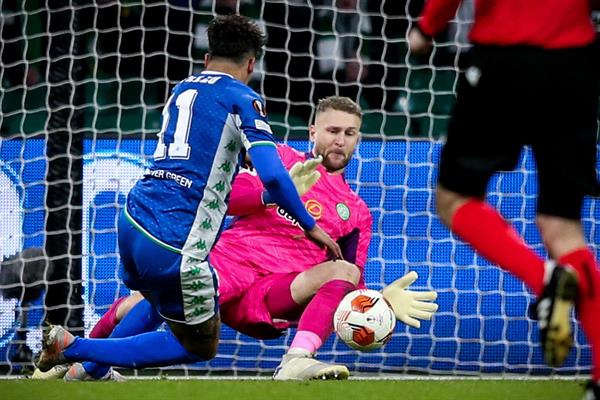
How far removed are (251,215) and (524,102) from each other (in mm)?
3168

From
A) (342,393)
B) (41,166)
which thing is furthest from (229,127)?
(41,166)

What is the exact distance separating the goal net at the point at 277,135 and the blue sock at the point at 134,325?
157cm

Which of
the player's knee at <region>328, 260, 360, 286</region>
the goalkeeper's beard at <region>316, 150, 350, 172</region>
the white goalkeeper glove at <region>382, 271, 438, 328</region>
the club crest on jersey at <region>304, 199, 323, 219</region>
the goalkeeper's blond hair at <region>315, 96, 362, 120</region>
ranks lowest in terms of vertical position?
the white goalkeeper glove at <region>382, 271, 438, 328</region>

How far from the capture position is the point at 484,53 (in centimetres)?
370

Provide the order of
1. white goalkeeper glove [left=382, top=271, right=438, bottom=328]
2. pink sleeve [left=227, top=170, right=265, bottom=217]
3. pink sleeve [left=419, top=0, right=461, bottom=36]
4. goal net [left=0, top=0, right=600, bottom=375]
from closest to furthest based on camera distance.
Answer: pink sleeve [left=419, top=0, right=461, bottom=36] < pink sleeve [left=227, top=170, right=265, bottom=217] < white goalkeeper glove [left=382, top=271, right=438, bottom=328] < goal net [left=0, top=0, right=600, bottom=375]

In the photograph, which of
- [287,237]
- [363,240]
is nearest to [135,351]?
[287,237]

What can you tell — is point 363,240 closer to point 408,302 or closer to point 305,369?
point 408,302

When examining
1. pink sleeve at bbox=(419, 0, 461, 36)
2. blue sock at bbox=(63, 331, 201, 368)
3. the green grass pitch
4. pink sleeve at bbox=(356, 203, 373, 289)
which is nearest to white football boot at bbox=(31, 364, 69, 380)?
the green grass pitch

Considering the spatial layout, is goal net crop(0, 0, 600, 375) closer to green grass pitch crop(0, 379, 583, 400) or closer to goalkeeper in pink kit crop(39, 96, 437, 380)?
goalkeeper in pink kit crop(39, 96, 437, 380)

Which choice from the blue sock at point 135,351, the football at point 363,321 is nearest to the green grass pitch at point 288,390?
the blue sock at point 135,351

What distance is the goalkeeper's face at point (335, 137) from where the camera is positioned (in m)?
6.56

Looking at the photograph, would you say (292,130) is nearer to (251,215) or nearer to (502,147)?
(251,215)

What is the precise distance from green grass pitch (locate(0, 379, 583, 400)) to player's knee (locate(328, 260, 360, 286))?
623mm

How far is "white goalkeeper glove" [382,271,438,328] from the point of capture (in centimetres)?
639
